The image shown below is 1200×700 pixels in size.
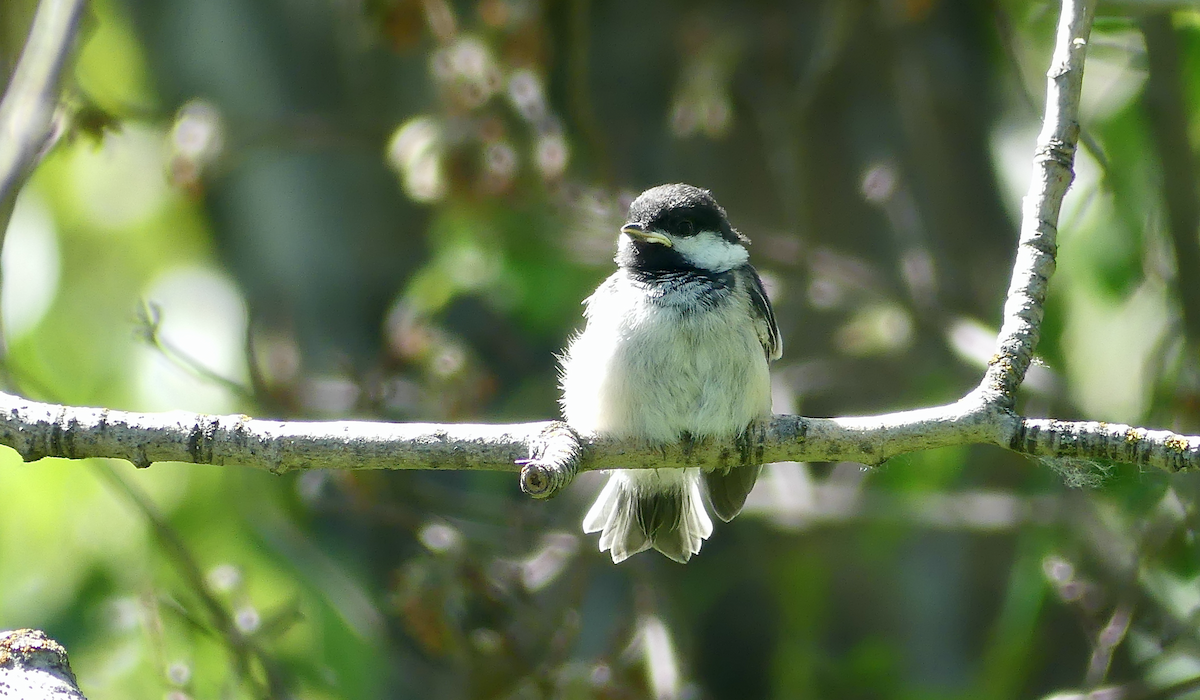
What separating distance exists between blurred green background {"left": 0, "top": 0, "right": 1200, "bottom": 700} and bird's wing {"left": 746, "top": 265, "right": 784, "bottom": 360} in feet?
3.42

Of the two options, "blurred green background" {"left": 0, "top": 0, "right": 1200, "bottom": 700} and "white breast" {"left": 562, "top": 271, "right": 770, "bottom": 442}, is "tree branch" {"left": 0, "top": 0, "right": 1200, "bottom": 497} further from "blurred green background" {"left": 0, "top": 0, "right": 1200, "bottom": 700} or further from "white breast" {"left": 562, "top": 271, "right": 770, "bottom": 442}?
"blurred green background" {"left": 0, "top": 0, "right": 1200, "bottom": 700}

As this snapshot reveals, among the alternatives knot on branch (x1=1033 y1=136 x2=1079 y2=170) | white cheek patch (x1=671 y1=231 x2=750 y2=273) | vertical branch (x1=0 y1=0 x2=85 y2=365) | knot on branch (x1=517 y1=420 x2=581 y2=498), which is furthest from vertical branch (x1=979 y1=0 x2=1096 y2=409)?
vertical branch (x1=0 y1=0 x2=85 y2=365)

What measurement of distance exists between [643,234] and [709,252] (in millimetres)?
243

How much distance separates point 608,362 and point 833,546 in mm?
2224

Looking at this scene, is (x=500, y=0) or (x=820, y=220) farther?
(x=820, y=220)

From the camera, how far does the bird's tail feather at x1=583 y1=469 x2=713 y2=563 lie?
3.70 m

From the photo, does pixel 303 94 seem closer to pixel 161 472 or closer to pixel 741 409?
pixel 161 472

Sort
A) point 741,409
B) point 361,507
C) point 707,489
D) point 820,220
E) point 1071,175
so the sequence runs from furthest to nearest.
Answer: point 820,220 < point 361,507 < point 707,489 < point 741,409 < point 1071,175

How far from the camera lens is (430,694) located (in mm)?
4742

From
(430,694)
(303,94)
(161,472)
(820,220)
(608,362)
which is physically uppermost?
(303,94)

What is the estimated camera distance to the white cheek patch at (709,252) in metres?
3.53

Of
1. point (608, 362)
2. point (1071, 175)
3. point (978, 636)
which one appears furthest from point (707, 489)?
point (978, 636)

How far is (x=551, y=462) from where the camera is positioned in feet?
7.18

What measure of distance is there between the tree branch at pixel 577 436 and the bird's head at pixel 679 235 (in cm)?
120
